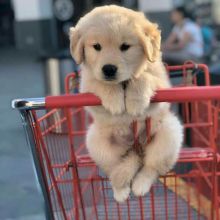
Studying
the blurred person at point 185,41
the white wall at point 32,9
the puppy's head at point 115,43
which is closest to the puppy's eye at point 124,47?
the puppy's head at point 115,43

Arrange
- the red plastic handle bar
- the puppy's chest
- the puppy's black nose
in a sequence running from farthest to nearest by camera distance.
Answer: the puppy's chest
the puppy's black nose
the red plastic handle bar

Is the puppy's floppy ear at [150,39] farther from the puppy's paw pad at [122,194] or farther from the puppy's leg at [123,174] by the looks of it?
the puppy's paw pad at [122,194]

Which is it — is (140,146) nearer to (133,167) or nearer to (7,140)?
(133,167)

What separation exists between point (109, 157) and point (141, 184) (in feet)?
0.73

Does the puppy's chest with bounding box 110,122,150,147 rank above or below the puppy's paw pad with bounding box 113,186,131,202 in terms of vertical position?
above

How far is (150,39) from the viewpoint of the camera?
2.58 metres

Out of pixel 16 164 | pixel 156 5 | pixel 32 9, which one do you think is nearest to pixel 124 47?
pixel 16 164

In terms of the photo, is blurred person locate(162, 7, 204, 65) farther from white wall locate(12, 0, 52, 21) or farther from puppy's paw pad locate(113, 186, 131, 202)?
puppy's paw pad locate(113, 186, 131, 202)

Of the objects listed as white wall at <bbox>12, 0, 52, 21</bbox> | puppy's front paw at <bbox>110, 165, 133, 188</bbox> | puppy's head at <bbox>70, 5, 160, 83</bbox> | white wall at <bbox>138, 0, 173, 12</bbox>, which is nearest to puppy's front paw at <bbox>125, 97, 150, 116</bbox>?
puppy's head at <bbox>70, 5, 160, 83</bbox>

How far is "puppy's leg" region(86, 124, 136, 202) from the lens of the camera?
2670mm

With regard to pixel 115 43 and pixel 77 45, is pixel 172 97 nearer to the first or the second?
pixel 115 43

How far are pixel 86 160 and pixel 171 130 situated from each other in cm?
49

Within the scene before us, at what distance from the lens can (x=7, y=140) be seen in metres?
7.12

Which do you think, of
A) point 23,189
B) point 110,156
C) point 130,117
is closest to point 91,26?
point 130,117
